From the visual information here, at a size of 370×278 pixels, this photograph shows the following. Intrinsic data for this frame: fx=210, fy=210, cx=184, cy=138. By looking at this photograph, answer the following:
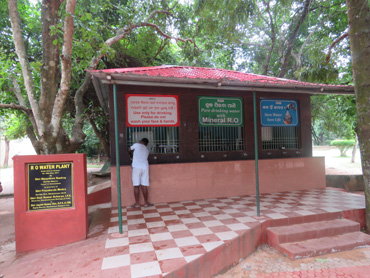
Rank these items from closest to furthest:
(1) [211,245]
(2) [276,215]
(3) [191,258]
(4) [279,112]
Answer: (3) [191,258], (1) [211,245], (2) [276,215], (4) [279,112]

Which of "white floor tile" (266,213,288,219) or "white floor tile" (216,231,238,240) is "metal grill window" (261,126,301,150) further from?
"white floor tile" (216,231,238,240)

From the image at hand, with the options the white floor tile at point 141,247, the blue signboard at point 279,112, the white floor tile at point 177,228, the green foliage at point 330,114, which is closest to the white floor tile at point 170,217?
the white floor tile at point 177,228

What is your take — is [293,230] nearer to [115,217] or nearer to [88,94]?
[115,217]

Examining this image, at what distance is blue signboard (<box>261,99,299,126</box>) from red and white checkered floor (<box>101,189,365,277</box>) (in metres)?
1.99

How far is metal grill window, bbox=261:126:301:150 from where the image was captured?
6.11m

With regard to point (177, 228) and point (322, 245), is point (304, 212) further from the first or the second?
point (177, 228)

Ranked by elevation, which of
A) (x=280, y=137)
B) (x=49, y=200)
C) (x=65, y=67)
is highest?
(x=65, y=67)

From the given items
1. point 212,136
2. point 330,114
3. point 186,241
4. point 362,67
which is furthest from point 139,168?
point 330,114

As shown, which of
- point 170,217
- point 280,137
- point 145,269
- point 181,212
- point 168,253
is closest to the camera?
point 145,269

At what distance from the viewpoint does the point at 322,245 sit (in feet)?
10.9

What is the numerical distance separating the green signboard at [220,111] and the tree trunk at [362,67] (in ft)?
8.33

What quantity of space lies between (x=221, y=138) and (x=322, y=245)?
318 cm

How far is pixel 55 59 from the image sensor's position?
4340 millimetres

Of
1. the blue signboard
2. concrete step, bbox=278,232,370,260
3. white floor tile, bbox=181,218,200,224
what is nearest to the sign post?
white floor tile, bbox=181,218,200,224
